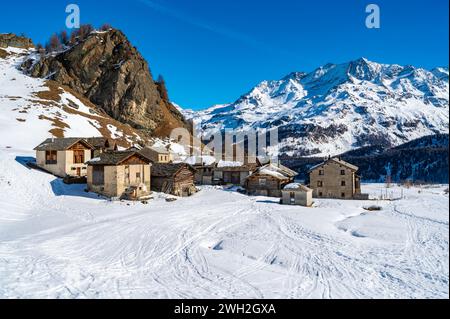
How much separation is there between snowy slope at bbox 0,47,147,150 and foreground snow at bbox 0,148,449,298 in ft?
120

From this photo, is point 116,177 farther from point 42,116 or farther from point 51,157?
point 42,116

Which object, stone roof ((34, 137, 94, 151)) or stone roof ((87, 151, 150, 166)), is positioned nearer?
stone roof ((87, 151, 150, 166))

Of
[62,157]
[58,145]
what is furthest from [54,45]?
[62,157]

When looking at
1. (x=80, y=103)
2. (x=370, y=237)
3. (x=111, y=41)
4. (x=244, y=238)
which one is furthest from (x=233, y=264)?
(x=111, y=41)

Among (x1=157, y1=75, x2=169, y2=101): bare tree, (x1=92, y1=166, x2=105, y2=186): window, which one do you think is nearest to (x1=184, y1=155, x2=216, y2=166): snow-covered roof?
(x1=92, y1=166, x2=105, y2=186): window

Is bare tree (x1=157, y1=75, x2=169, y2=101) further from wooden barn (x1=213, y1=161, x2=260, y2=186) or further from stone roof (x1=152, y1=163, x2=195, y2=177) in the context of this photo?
stone roof (x1=152, y1=163, x2=195, y2=177)

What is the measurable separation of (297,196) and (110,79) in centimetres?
10809

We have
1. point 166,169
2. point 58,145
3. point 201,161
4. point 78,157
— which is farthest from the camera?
point 201,161

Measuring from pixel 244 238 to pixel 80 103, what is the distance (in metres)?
100

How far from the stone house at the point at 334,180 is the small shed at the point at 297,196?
12826 millimetres

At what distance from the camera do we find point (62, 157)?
1998 inches

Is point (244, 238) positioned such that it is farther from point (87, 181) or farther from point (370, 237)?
point (87, 181)

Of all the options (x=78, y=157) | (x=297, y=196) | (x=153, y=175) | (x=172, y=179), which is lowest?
(x=297, y=196)

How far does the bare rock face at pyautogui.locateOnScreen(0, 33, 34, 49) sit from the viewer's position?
6546 inches
